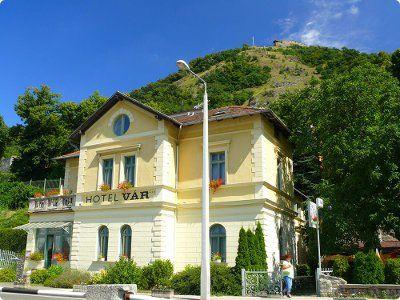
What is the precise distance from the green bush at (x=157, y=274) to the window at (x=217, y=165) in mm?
5108

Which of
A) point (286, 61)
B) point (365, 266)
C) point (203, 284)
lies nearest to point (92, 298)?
point (203, 284)

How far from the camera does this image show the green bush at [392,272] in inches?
667

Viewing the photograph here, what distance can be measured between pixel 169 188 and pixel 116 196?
3.11 metres

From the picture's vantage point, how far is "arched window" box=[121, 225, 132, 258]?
22.2 m

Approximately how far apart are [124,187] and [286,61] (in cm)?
11469

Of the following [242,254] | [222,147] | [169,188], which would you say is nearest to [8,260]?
[169,188]

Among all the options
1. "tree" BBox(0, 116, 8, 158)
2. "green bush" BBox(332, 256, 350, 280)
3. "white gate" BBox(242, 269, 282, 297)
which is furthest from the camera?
"tree" BBox(0, 116, 8, 158)

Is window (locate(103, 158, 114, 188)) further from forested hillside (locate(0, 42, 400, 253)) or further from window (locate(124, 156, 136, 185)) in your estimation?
forested hillside (locate(0, 42, 400, 253))

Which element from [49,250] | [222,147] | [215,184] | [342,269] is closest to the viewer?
[342,269]

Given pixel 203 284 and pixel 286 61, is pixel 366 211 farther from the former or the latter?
pixel 286 61

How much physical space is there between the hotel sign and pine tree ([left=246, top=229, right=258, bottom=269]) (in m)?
5.65

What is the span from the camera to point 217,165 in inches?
877

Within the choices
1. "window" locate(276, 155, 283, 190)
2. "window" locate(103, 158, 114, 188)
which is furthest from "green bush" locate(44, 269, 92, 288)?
"window" locate(276, 155, 283, 190)

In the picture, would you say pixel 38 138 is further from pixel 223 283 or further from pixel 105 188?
pixel 223 283
